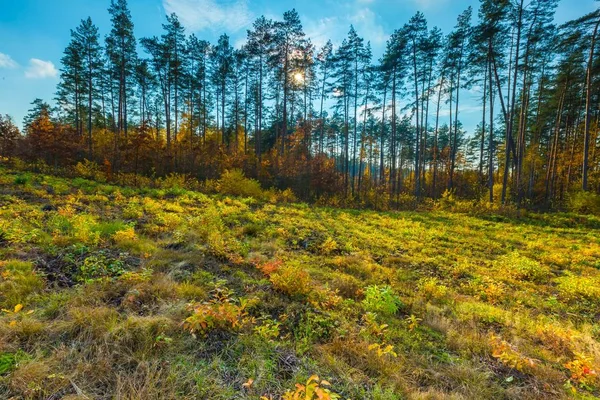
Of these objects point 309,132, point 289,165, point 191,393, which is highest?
point 309,132

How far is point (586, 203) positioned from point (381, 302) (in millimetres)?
18227

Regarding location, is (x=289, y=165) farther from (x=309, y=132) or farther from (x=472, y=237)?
(x=472, y=237)

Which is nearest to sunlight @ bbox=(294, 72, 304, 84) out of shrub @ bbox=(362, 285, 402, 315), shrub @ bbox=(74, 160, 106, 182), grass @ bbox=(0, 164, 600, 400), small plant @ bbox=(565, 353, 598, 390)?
shrub @ bbox=(74, 160, 106, 182)

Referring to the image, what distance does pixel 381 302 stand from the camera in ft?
11.9

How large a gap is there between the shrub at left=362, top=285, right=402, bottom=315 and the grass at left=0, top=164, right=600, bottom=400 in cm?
2

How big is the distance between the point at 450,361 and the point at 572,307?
136 inches

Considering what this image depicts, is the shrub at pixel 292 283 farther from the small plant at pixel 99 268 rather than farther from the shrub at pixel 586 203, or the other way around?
the shrub at pixel 586 203

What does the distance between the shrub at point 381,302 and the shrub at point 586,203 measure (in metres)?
17.7

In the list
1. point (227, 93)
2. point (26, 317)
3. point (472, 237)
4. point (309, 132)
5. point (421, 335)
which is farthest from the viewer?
point (227, 93)

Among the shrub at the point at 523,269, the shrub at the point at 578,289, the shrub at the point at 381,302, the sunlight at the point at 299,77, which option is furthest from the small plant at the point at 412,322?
the sunlight at the point at 299,77

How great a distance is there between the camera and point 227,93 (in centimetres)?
2556

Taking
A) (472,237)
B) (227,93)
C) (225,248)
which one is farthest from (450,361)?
(227,93)

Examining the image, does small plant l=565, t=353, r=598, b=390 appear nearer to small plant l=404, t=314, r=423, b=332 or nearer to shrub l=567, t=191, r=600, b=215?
small plant l=404, t=314, r=423, b=332

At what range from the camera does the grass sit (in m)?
2.03
